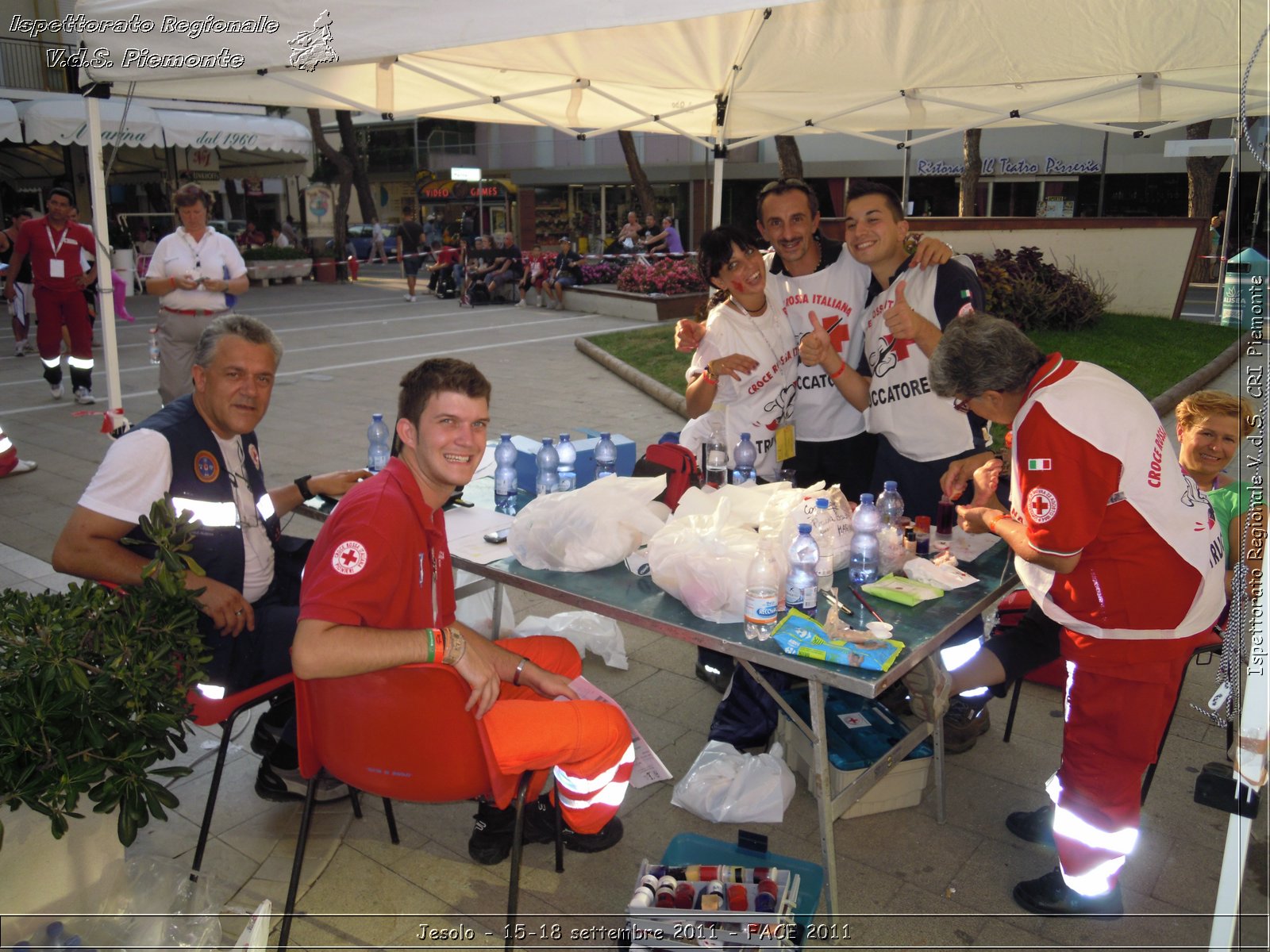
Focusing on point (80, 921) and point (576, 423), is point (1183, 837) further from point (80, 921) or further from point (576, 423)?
point (576, 423)

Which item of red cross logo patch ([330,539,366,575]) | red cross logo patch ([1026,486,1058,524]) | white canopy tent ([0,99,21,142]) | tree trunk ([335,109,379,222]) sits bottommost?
red cross logo patch ([330,539,366,575])

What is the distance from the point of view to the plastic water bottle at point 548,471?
374 cm

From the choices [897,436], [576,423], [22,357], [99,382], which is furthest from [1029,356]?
[22,357]

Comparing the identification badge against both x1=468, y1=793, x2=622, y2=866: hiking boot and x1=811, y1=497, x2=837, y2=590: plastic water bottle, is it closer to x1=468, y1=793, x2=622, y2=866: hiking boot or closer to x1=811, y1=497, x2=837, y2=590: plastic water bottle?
x1=811, y1=497, x2=837, y2=590: plastic water bottle

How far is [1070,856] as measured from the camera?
2.59 m

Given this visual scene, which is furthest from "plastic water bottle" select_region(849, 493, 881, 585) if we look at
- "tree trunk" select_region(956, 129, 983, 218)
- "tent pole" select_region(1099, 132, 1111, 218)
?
"tent pole" select_region(1099, 132, 1111, 218)

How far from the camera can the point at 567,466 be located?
3.86 metres

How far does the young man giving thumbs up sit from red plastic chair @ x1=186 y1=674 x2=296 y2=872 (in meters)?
2.28

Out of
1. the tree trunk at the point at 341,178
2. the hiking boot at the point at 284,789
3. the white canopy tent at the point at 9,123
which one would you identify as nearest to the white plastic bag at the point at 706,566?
the hiking boot at the point at 284,789

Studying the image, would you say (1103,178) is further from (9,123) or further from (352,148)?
(9,123)

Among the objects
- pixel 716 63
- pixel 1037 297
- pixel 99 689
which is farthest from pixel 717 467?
pixel 1037 297

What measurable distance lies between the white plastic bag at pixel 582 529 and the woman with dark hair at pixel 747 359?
34.1 inches

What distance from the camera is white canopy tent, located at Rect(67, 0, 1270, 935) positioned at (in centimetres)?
393

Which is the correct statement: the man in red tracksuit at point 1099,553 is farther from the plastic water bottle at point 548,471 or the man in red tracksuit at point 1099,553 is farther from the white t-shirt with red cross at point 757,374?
the plastic water bottle at point 548,471
